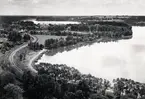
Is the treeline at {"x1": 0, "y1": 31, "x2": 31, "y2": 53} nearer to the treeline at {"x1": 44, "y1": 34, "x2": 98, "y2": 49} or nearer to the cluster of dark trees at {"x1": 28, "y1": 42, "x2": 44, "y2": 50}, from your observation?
the cluster of dark trees at {"x1": 28, "y1": 42, "x2": 44, "y2": 50}

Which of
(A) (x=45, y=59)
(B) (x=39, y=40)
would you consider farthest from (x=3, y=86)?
(B) (x=39, y=40)

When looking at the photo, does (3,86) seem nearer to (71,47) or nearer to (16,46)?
(16,46)

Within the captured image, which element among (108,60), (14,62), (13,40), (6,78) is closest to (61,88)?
(6,78)

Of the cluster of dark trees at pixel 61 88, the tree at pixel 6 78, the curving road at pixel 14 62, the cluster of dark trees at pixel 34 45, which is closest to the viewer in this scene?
the cluster of dark trees at pixel 61 88

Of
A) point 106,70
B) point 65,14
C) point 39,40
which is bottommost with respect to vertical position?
point 106,70

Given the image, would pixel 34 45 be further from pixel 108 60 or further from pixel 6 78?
pixel 6 78

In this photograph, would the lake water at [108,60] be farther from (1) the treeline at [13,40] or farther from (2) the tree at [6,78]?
(2) the tree at [6,78]

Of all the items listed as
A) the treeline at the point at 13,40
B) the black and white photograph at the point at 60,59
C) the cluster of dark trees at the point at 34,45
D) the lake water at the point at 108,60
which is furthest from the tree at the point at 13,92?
the cluster of dark trees at the point at 34,45
